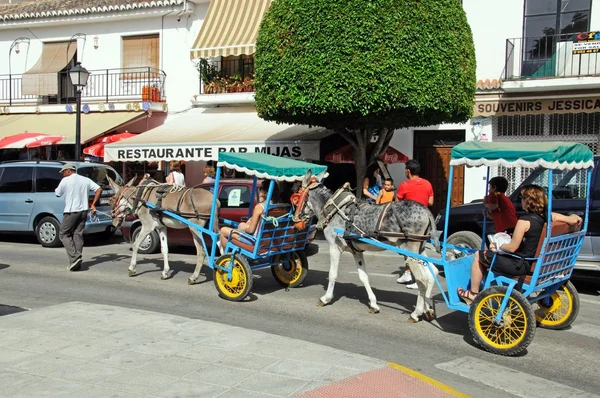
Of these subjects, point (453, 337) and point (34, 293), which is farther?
point (34, 293)

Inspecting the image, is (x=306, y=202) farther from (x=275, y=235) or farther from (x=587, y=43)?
(x=587, y=43)

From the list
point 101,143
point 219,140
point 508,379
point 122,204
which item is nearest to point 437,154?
point 219,140

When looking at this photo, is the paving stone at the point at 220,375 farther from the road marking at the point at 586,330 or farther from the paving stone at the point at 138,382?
the road marking at the point at 586,330

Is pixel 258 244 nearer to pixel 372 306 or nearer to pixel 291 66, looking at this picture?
pixel 372 306

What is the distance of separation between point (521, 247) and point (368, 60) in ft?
24.5

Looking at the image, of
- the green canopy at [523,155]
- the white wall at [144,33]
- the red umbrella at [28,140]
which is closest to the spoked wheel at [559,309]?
the green canopy at [523,155]

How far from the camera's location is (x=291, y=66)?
14281 millimetres

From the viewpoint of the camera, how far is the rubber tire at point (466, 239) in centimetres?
1094

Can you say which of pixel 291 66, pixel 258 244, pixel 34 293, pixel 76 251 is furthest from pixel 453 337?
pixel 291 66

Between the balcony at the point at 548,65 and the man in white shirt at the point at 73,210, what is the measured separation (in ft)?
36.5

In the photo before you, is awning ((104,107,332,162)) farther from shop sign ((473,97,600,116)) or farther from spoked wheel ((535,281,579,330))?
spoked wheel ((535,281,579,330))

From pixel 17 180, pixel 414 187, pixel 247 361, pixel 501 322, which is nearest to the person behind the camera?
pixel 247 361

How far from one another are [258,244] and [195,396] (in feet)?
12.5

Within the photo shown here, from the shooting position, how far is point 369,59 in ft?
44.9
